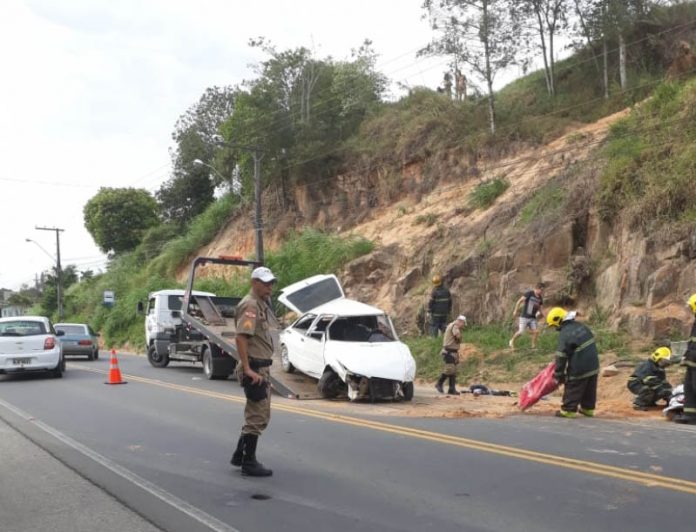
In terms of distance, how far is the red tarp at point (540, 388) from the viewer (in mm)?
10609

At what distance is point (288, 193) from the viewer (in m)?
37.5

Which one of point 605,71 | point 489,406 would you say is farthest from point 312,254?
point 489,406

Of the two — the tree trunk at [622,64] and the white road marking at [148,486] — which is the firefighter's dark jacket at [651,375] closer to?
the white road marking at [148,486]

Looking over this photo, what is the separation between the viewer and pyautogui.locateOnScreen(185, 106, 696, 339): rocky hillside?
52.2ft

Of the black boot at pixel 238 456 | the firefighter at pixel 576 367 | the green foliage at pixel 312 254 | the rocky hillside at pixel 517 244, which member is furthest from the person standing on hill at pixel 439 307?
the black boot at pixel 238 456

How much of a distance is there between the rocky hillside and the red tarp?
5269 millimetres

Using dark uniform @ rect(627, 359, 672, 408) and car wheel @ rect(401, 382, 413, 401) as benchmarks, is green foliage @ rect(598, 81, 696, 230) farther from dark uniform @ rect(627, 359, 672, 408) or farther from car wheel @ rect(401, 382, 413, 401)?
car wheel @ rect(401, 382, 413, 401)

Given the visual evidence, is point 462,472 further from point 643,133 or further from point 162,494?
point 643,133

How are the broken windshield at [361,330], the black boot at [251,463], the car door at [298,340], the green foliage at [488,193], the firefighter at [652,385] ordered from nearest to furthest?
the black boot at [251,463]
the firefighter at [652,385]
the broken windshield at [361,330]
the car door at [298,340]
the green foliage at [488,193]

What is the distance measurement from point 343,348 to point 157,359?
10969 millimetres

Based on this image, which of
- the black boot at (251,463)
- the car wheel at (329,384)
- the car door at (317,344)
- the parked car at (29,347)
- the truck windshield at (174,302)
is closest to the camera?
the black boot at (251,463)

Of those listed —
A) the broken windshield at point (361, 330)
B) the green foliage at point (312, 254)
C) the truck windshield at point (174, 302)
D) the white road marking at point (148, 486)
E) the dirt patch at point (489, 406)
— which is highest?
the green foliage at point (312, 254)

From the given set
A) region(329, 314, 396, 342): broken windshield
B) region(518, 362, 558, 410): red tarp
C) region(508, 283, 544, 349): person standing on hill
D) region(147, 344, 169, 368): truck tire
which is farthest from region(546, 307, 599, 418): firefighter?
region(147, 344, 169, 368): truck tire

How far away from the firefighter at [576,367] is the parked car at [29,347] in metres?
12.2
